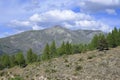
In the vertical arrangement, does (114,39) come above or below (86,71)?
above

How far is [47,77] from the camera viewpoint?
63875mm

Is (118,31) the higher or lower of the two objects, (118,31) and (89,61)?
the higher

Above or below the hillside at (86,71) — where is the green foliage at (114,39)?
above

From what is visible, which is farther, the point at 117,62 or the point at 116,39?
the point at 116,39

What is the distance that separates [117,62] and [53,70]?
16333 mm

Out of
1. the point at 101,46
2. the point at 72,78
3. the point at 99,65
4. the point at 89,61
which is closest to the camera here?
the point at 72,78

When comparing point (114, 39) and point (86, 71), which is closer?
point (86, 71)

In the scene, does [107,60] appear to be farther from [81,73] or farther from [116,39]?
[116,39]

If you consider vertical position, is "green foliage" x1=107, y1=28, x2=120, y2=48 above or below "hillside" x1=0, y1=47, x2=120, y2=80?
above

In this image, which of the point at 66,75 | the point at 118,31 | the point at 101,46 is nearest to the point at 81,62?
the point at 66,75

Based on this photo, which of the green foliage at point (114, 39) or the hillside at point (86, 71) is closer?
the hillside at point (86, 71)

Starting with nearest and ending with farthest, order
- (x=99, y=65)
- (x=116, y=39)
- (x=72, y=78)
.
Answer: (x=72, y=78), (x=99, y=65), (x=116, y=39)

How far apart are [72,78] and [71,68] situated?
9184 millimetres

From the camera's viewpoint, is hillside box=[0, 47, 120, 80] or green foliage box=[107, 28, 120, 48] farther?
green foliage box=[107, 28, 120, 48]
